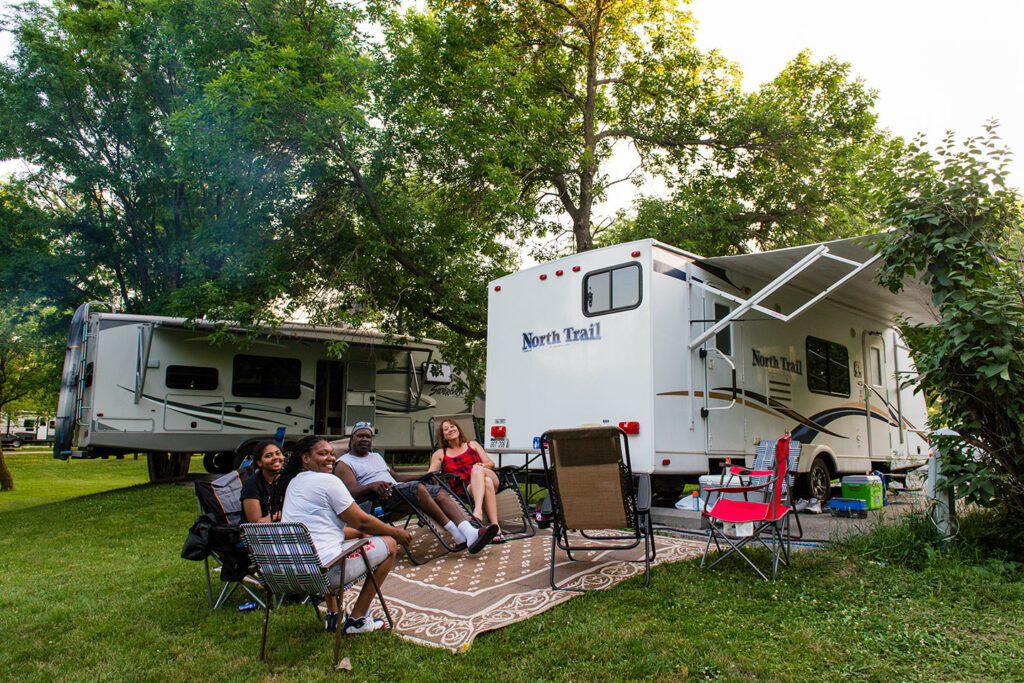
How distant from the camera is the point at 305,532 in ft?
10.5

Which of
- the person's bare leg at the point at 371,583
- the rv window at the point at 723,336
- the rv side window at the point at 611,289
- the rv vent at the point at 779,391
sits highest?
the rv side window at the point at 611,289

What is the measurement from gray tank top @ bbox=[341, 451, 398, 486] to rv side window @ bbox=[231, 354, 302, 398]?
6.24 meters

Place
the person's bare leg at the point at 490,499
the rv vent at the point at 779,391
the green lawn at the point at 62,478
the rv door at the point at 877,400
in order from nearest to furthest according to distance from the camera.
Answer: the person's bare leg at the point at 490,499
the rv vent at the point at 779,391
the rv door at the point at 877,400
the green lawn at the point at 62,478

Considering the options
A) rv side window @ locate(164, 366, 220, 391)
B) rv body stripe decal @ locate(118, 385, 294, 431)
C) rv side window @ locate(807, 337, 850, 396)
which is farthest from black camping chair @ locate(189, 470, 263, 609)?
rv side window @ locate(164, 366, 220, 391)

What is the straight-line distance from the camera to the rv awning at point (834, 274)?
6105 millimetres

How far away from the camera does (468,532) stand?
5.07 m

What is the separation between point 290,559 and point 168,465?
11.1m

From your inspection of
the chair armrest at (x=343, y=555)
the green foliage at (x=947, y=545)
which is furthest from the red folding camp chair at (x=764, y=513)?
the chair armrest at (x=343, y=555)

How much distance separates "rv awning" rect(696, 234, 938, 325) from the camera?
6105 millimetres

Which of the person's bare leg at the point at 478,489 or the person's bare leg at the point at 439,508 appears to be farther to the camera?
the person's bare leg at the point at 478,489

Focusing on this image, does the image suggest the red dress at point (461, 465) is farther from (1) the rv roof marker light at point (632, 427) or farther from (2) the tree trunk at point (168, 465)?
(2) the tree trunk at point (168, 465)

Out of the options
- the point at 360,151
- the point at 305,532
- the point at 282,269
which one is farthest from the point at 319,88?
A: the point at 305,532

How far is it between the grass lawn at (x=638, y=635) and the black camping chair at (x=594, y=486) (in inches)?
16.1

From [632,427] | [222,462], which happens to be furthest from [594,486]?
[222,462]
